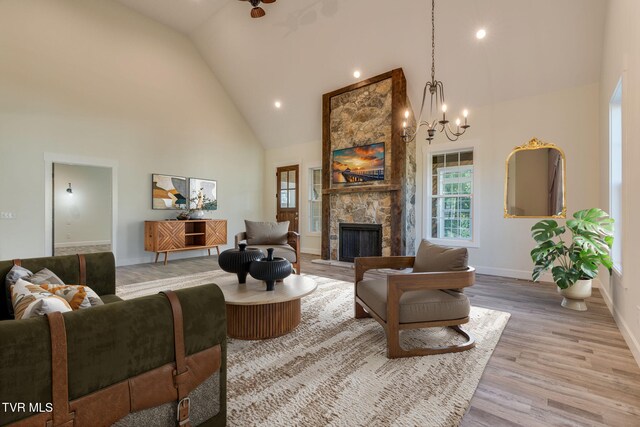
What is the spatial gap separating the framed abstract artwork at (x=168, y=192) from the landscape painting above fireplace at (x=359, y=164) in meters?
3.49

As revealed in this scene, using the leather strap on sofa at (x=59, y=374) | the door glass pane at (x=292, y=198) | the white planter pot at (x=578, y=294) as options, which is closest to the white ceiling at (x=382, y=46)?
the door glass pane at (x=292, y=198)

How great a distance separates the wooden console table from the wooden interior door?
5.81 ft

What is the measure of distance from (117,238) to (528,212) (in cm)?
745

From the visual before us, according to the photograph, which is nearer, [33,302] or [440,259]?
[33,302]

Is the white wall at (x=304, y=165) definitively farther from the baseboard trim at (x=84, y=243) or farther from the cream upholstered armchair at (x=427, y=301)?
the baseboard trim at (x=84, y=243)

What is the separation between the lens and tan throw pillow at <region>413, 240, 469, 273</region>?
2443 mm

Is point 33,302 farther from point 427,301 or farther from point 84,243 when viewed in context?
point 84,243

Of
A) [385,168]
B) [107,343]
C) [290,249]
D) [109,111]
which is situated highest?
[109,111]

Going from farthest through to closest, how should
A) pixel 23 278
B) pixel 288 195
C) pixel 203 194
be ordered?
pixel 288 195, pixel 203 194, pixel 23 278

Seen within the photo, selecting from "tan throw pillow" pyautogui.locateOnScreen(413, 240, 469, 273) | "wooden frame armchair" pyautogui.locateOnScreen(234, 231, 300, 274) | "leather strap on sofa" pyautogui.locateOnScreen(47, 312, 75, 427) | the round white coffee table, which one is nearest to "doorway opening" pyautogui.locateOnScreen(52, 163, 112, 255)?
"wooden frame armchair" pyautogui.locateOnScreen(234, 231, 300, 274)

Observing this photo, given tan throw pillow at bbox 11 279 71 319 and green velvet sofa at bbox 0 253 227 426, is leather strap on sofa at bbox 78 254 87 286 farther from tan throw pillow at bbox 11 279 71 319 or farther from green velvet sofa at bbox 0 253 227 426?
green velvet sofa at bbox 0 253 227 426

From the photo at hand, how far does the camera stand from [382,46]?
5.33 m

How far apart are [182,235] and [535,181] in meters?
6.56

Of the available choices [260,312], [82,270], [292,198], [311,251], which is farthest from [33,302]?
[292,198]
